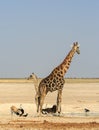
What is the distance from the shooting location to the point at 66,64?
88.3 feet

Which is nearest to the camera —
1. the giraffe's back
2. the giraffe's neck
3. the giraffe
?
the giraffe

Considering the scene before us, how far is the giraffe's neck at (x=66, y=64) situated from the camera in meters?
26.6

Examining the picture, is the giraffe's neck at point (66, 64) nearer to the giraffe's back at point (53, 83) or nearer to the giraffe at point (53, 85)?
the giraffe at point (53, 85)

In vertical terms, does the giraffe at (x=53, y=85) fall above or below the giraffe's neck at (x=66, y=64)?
below

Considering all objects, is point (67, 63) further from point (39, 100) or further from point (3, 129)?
point (3, 129)

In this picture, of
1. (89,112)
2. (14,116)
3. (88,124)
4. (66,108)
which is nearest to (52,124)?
(88,124)

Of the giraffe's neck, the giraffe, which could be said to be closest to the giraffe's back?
the giraffe

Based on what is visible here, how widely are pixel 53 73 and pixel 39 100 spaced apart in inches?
57.9

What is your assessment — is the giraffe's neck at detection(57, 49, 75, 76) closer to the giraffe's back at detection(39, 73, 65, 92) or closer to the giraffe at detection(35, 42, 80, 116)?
the giraffe at detection(35, 42, 80, 116)

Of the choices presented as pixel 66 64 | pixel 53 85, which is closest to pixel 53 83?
pixel 53 85

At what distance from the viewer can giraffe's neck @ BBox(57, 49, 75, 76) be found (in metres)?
26.6

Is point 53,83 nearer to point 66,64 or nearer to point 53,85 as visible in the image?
point 53,85

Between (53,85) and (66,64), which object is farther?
(66,64)

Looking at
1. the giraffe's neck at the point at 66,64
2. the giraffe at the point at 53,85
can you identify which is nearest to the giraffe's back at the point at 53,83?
the giraffe at the point at 53,85
